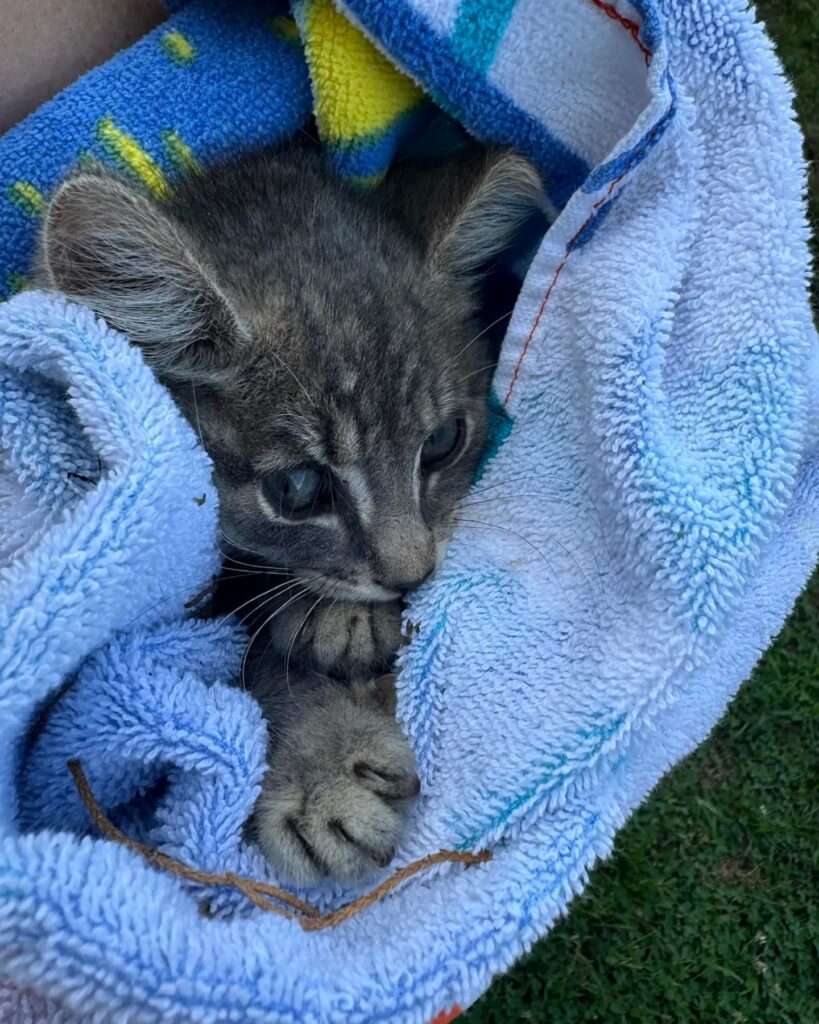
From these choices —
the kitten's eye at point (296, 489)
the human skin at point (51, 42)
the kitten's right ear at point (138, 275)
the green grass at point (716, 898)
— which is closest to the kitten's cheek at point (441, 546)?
the kitten's eye at point (296, 489)

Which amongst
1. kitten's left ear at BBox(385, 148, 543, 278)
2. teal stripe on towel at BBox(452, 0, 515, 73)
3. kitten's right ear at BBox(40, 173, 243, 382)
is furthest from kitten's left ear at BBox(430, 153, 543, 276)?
kitten's right ear at BBox(40, 173, 243, 382)

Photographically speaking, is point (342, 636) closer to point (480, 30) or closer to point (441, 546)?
point (441, 546)

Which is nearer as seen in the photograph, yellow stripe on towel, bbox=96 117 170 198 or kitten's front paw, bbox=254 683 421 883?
kitten's front paw, bbox=254 683 421 883

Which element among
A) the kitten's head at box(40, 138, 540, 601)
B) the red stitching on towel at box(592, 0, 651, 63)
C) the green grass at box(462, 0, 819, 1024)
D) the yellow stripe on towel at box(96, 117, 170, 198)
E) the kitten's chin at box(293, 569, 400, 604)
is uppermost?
the red stitching on towel at box(592, 0, 651, 63)

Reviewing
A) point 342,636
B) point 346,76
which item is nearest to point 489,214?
point 346,76

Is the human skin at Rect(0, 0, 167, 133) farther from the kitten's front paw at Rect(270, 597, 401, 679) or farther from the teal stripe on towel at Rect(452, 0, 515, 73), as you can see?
the kitten's front paw at Rect(270, 597, 401, 679)


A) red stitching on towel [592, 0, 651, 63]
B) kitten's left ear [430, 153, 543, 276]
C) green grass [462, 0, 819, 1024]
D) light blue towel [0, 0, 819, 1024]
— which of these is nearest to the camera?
light blue towel [0, 0, 819, 1024]

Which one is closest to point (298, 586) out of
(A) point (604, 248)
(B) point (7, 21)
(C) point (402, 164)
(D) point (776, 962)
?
(A) point (604, 248)

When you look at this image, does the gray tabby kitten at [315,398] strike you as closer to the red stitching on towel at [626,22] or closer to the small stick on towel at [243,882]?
the small stick on towel at [243,882]

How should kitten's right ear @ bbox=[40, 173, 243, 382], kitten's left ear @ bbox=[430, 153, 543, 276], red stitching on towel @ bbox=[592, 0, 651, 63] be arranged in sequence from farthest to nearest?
kitten's left ear @ bbox=[430, 153, 543, 276]
red stitching on towel @ bbox=[592, 0, 651, 63]
kitten's right ear @ bbox=[40, 173, 243, 382]
